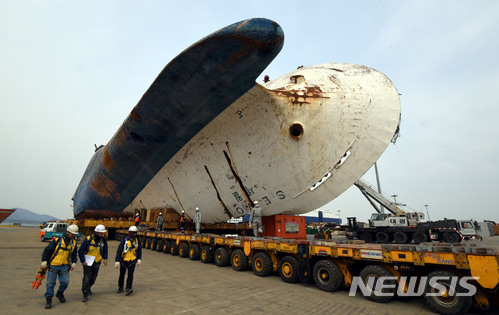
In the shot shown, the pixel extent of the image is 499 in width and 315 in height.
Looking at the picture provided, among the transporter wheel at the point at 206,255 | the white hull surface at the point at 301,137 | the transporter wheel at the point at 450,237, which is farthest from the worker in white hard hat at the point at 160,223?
the transporter wheel at the point at 450,237

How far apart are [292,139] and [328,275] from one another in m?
4.85

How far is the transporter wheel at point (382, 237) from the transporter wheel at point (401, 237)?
63cm

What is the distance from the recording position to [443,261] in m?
4.84

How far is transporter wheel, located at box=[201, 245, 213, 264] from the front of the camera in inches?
395

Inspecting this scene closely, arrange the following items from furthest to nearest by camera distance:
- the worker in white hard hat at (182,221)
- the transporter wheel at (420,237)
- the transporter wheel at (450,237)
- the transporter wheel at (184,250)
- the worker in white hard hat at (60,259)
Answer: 1. the transporter wheel at (420,237)
2. the transporter wheel at (450,237)
3. the worker in white hard hat at (182,221)
4. the transporter wheel at (184,250)
5. the worker in white hard hat at (60,259)

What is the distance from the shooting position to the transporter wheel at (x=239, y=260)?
8.55 metres

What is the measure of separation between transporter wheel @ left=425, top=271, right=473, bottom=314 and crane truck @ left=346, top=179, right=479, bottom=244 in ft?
47.8

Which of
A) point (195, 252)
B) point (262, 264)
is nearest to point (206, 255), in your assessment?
point (195, 252)

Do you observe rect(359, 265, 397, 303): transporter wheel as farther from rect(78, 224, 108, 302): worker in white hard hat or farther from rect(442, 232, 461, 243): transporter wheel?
rect(442, 232, 461, 243): transporter wheel

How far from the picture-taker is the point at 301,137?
30.7ft

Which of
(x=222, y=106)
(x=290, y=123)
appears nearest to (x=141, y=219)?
(x=222, y=106)

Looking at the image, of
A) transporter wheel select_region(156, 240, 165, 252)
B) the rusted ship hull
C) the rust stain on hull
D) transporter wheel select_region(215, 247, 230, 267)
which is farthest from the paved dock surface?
the rusted ship hull

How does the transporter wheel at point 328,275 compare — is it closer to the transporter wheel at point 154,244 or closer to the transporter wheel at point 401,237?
the transporter wheel at point 154,244

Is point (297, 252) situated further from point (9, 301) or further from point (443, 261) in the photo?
point (9, 301)
